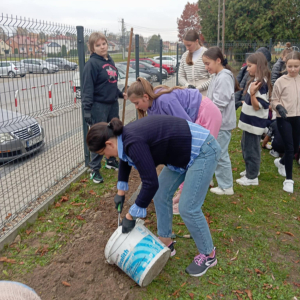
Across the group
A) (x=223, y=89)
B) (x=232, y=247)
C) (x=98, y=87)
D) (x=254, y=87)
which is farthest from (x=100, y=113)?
(x=232, y=247)

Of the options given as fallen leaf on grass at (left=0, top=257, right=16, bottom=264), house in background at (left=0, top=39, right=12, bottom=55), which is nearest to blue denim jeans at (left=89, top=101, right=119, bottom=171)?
house in background at (left=0, top=39, right=12, bottom=55)

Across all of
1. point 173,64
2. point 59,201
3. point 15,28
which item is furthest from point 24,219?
point 173,64

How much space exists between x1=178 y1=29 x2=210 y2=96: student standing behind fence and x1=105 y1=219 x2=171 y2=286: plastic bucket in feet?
8.17

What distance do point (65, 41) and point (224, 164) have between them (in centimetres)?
271

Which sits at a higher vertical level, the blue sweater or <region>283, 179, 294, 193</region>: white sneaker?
the blue sweater

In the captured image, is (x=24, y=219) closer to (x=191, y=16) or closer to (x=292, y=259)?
(x=292, y=259)

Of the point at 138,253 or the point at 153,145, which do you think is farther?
the point at 138,253

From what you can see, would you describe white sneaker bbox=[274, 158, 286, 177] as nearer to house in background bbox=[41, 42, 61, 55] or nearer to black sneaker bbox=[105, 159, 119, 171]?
black sneaker bbox=[105, 159, 119, 171]

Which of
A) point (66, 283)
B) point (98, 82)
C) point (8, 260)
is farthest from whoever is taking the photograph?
point (98, 82)

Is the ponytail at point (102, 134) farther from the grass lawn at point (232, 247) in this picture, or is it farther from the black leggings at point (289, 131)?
the black leggings at point (289, 131)

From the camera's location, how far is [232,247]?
3234mm

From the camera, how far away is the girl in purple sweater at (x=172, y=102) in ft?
9.22

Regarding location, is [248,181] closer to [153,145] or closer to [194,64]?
[194,64]

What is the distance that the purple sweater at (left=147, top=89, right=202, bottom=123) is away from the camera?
2828mm
